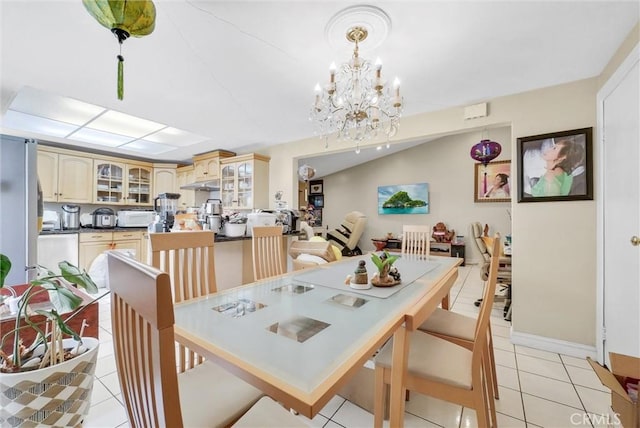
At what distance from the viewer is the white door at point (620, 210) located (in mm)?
1502

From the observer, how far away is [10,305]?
120 cm

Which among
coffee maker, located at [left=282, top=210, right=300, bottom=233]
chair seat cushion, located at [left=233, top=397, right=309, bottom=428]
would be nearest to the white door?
chair seat cushion, located at [left=233, top=397, right=309, bottom=428]

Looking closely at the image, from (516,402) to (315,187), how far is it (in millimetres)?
7634

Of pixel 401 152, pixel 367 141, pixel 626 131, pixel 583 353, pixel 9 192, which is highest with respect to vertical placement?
pixel 401 152

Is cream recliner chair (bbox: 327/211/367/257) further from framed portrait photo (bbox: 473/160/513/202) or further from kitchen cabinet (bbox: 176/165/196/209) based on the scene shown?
kitchen cabinet (bbox: 176/165/196/209)

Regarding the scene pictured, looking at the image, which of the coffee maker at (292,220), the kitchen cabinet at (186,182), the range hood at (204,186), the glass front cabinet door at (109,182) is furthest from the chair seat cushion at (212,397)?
the glass front cabinet door at (109,182)

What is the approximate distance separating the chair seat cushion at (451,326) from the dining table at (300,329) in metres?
0.24

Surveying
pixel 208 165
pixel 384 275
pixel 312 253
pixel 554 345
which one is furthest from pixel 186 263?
pixel 208 165

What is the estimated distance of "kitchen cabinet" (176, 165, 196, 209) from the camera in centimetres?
502

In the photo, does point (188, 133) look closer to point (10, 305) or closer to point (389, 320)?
point (10, 305)

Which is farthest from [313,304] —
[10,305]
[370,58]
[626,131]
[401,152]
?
[401,152]

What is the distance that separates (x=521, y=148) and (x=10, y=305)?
365 cm

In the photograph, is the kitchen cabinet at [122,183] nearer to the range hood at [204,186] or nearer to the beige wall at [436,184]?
the range hood at [204,186]

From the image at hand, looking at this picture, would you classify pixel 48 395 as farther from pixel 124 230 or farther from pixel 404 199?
pixel 404 199
